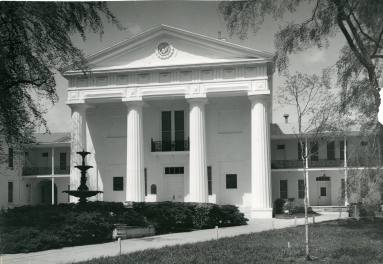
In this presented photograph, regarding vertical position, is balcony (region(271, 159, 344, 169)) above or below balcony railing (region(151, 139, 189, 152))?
below

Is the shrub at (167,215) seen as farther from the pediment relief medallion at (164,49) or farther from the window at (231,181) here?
the pediment relief medallion at (164,49)

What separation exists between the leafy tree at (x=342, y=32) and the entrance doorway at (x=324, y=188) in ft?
79.3

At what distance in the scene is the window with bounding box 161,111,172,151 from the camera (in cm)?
3562

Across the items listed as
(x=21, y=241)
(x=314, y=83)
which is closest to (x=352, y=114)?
(x=314, y=83)

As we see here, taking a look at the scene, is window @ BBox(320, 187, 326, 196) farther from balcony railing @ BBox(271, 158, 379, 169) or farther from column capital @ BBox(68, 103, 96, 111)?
column capital @ BBox(68, 103, 96, 111)

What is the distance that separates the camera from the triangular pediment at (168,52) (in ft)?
102

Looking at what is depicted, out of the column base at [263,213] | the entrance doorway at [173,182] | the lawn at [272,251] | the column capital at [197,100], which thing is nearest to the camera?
the lawn at [272,251]

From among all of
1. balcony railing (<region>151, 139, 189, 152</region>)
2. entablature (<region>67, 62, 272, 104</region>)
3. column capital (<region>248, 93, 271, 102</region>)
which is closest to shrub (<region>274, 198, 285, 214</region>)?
balcony railing (<region>151, 139, 189, 152</region>)

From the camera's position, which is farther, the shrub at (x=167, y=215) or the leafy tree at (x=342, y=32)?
the shrub at (x=167, y=215)

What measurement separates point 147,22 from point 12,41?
11.5ft

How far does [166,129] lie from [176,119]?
0.95 m

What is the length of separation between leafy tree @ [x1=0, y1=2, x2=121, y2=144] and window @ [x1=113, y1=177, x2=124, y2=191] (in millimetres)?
24021

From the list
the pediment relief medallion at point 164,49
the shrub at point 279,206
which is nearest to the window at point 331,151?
the shrub at point 279,206

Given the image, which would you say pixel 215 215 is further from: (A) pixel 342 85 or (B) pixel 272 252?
(B) pixel 272 252
